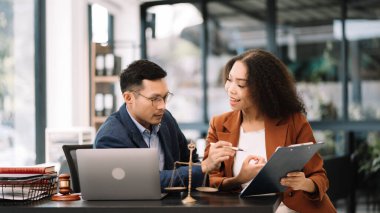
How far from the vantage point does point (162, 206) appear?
181cm

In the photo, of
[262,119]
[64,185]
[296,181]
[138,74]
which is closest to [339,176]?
[262,119]

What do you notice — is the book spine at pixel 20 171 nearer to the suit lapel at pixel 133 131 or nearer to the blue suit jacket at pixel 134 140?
the blue suit jacket at pixel 134 140

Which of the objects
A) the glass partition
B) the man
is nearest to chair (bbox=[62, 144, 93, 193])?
the man

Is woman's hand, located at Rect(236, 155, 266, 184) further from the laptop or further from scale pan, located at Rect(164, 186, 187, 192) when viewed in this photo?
the laptop

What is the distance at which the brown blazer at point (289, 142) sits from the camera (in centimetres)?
226

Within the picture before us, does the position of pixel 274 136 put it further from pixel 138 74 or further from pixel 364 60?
pixel 364 60

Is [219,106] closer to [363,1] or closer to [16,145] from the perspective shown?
[363,1]

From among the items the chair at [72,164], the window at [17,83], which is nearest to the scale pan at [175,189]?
the chair at [72,164]

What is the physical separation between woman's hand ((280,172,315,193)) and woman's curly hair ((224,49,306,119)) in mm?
372

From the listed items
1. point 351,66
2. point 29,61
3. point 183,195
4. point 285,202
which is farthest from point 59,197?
point 351,66

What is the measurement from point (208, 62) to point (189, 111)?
705 mm

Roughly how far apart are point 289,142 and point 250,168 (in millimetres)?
334

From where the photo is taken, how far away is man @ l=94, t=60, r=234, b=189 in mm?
2162

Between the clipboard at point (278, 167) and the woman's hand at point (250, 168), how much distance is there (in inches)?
4.0
